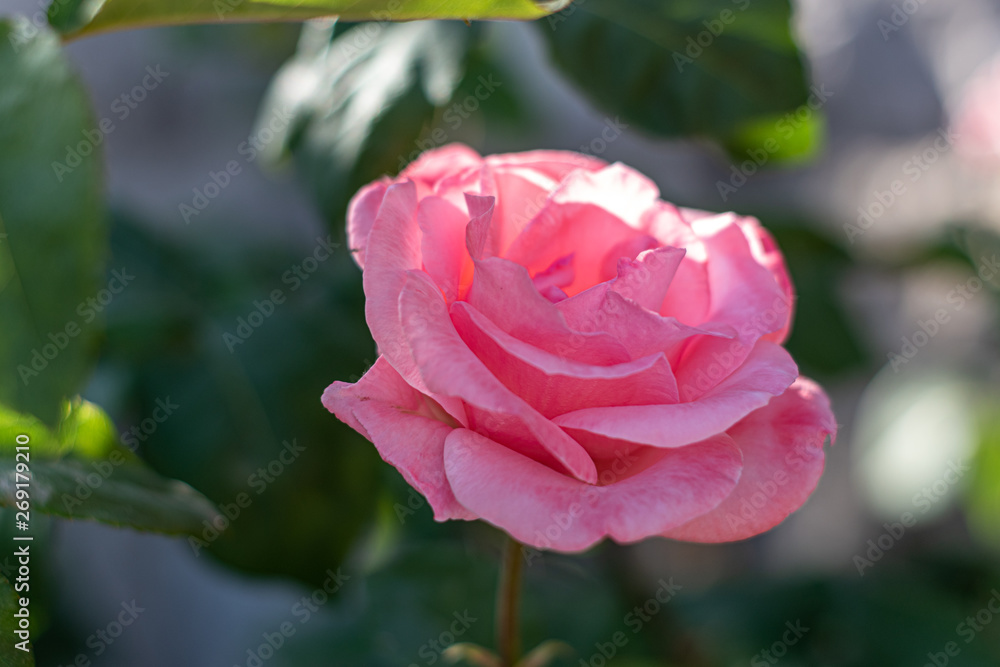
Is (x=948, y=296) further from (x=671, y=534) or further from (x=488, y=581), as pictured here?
(x=671, y=534)

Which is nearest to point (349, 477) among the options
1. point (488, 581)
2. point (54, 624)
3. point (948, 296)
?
point (488, 581)

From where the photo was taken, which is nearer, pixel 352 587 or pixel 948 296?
pixel 352 587

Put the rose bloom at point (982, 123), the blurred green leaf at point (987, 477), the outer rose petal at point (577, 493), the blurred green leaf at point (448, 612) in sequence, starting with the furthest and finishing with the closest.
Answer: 1. the rose bloom at point (982, 123)
2. the blurred green leaf at point (987, 477)
3. the blurred green leaf at point (448, 612)
4. the outer rose petal at point (577, 493)

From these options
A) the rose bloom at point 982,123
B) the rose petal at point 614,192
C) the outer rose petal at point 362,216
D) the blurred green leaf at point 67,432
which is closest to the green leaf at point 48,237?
the blurred green leaf at point 67,432

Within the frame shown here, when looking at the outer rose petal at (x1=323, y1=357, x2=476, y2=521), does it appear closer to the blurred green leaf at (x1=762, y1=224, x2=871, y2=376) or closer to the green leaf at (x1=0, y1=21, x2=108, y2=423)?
the green leaf at (x1=0, y1=21, x2=108, y2=423)

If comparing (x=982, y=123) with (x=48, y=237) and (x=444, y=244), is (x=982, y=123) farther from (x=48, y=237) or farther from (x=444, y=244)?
(x=48, y=237)

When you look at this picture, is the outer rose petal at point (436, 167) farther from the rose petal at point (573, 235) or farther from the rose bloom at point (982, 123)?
the rose bloom at point (982, 123)

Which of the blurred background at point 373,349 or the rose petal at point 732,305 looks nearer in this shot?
the rose petal at point 732,305

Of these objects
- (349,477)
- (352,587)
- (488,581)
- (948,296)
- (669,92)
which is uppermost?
(669,92)
